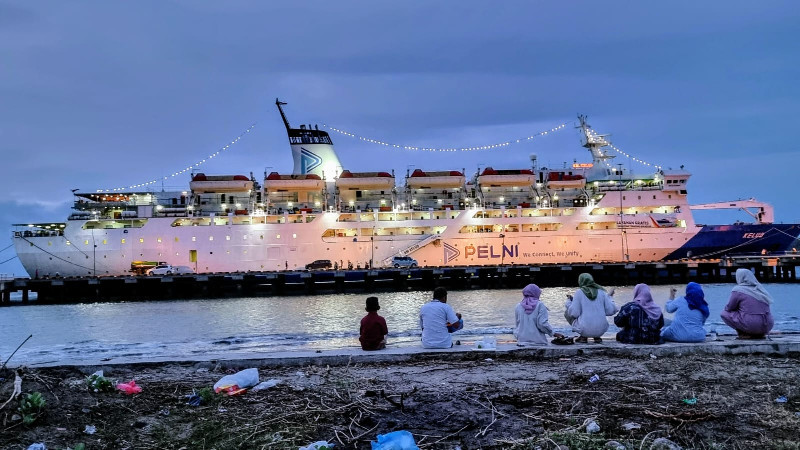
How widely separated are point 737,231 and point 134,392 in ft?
136

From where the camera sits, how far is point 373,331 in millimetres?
7383

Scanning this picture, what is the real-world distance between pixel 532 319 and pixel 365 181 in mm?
37260

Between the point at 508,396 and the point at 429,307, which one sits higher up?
the point at 429,307

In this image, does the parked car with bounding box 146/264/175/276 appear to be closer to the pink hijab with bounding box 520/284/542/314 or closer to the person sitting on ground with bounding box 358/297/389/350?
the person sitting on ground with bounding box 358/297/389/350

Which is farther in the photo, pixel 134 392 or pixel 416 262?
pixel 416 262

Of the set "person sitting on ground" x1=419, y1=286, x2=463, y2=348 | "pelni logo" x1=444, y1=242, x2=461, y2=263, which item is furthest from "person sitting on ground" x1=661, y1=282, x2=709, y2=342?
"pelni logo" x1=444, y1=242, x2=461, y2=263

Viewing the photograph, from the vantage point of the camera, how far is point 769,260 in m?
36.1

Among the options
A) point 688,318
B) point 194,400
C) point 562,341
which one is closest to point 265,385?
point 194,400

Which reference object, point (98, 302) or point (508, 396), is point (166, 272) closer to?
point (98, 302)

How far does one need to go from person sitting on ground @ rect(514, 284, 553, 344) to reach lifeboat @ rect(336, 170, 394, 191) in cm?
3713

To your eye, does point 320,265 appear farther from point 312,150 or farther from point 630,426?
point 630,426

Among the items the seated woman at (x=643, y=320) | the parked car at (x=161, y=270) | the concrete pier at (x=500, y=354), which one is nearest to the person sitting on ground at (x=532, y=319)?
the concrete pier at (x=500, y=354)

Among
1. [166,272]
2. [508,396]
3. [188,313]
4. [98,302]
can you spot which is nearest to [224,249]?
[166,272]

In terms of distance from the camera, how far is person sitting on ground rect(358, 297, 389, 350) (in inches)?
288
